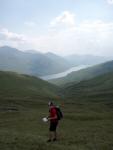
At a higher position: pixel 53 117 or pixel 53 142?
pixel 53 117

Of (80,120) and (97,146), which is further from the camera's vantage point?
(80,120)

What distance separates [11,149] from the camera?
23344 mm

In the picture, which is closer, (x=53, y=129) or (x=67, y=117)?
(x=53, y=129)

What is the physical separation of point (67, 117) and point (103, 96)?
132m

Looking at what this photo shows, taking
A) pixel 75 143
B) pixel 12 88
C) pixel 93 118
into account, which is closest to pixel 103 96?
pixel 12 88

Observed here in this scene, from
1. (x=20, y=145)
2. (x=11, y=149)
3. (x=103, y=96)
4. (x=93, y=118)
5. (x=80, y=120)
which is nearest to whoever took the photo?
(x=11, y=149)

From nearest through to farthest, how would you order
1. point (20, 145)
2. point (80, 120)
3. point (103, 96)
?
point (20, 145), point (80, 120), point (103, 96)

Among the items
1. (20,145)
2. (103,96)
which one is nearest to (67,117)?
(20,145)

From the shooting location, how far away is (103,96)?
19175cm

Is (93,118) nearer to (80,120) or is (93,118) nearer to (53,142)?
(80,120)

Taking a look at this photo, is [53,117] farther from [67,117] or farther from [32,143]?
[67,117]

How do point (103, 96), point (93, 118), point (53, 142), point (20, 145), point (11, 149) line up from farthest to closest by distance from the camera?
point (103, 96) < point (93, 118) < point (53, 142) < point (20, 145) < point (11, 149)

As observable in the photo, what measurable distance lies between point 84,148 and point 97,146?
1.81 meters

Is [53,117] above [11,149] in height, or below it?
above
